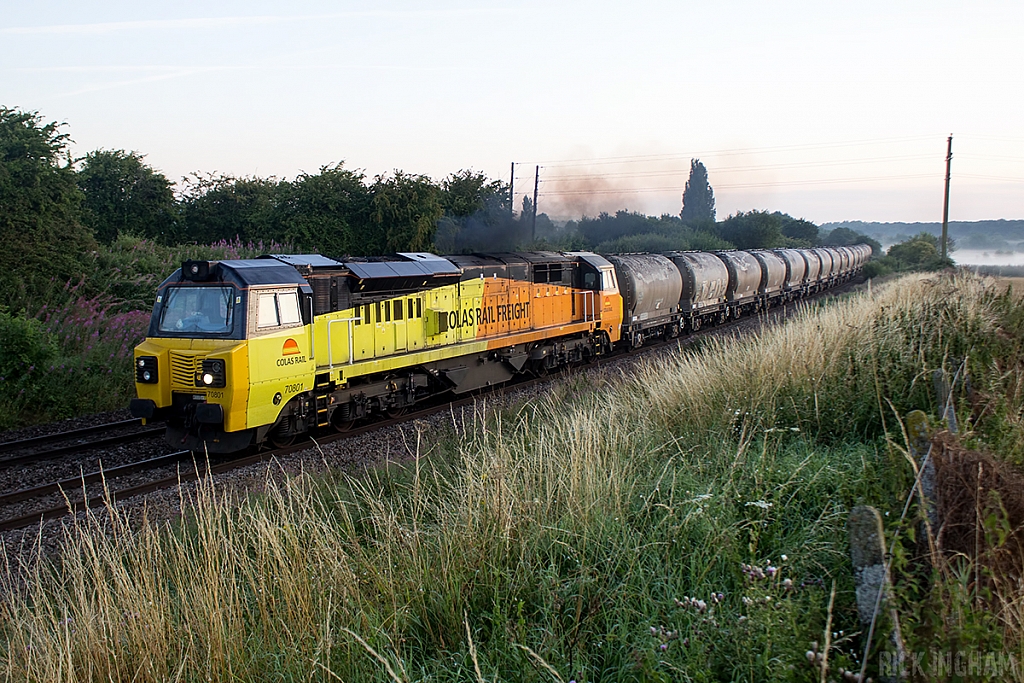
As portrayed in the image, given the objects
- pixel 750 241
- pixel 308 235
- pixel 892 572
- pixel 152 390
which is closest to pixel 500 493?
pixel 892 572

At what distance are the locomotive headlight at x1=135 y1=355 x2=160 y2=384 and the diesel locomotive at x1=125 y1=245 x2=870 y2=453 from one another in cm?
2

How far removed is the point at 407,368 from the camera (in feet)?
39.4

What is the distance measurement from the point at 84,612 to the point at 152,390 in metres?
6.35

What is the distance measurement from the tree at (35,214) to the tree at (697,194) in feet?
354

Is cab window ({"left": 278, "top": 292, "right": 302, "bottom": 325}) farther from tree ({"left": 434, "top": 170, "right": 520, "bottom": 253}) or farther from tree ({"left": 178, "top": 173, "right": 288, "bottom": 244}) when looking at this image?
tree ({"left": 178, "top": 173, "right": 288, "bottom": 244})

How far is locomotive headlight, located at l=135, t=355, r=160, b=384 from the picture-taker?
9.23 meters

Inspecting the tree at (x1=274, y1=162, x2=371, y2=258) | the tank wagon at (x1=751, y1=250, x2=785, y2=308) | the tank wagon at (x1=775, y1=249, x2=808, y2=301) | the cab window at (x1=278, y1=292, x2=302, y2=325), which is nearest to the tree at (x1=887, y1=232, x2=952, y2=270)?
the tank wagon at (x1=775, y1=249, x2=808, y2=301)

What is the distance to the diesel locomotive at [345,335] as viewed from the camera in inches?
354

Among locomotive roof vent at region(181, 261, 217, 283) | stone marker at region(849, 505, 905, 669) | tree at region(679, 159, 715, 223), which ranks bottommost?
stone marker at region(849, 505, 905, 669)

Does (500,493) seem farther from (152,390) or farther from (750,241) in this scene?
(750,241)

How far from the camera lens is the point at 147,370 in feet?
30.5

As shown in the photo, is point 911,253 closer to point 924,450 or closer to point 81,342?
point 81,342

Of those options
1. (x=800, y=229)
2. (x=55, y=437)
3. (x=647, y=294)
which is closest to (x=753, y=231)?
(x=800, y=229)

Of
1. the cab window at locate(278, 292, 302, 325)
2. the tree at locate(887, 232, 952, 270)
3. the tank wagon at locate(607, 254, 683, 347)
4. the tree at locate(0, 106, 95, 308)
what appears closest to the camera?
the cab window at locate(278, 292, 302, 325)
